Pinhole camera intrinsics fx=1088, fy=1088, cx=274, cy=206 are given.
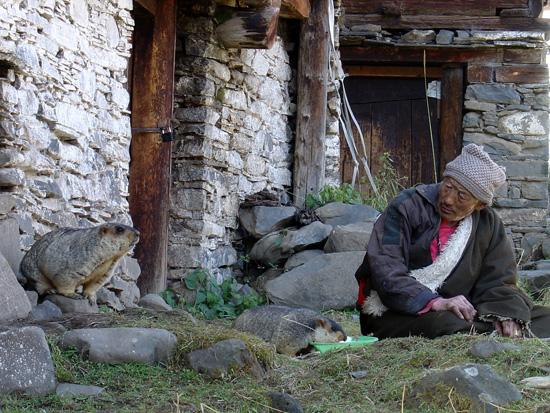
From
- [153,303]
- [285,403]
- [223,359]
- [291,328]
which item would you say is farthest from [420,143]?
[285,403]

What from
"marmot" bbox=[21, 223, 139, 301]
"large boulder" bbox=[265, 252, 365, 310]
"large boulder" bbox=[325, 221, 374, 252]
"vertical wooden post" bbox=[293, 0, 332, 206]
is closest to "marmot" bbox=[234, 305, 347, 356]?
"marmot" bbox=[21, 223, 139, 301]

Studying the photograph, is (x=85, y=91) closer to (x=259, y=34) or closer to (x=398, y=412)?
(x=259, y=34)

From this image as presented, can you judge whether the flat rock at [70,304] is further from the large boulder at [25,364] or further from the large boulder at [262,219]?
the large boulder at [262,219]

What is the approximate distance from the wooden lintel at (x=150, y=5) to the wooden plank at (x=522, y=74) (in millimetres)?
5118

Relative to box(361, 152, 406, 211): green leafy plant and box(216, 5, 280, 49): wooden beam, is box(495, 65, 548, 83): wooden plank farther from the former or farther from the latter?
box(216, 5, 280, 49): wooden beam

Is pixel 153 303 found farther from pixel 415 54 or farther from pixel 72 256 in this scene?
pixel 415 54

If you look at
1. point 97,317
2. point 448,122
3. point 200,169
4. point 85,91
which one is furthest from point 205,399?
point 448,122

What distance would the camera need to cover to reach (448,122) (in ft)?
40.0

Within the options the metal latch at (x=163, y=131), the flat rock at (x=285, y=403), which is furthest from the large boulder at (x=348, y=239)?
the flat rock at (x=285, y=403)

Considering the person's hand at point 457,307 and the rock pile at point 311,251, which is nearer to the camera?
the person's hand at point 457,307

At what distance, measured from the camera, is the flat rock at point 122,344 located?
4742 mm

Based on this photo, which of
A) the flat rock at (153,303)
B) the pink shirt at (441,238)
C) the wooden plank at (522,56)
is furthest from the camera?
the wooden plank at (522,56)

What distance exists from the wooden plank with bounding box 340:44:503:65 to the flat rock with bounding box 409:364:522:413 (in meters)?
7.97

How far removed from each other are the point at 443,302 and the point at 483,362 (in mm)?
689
